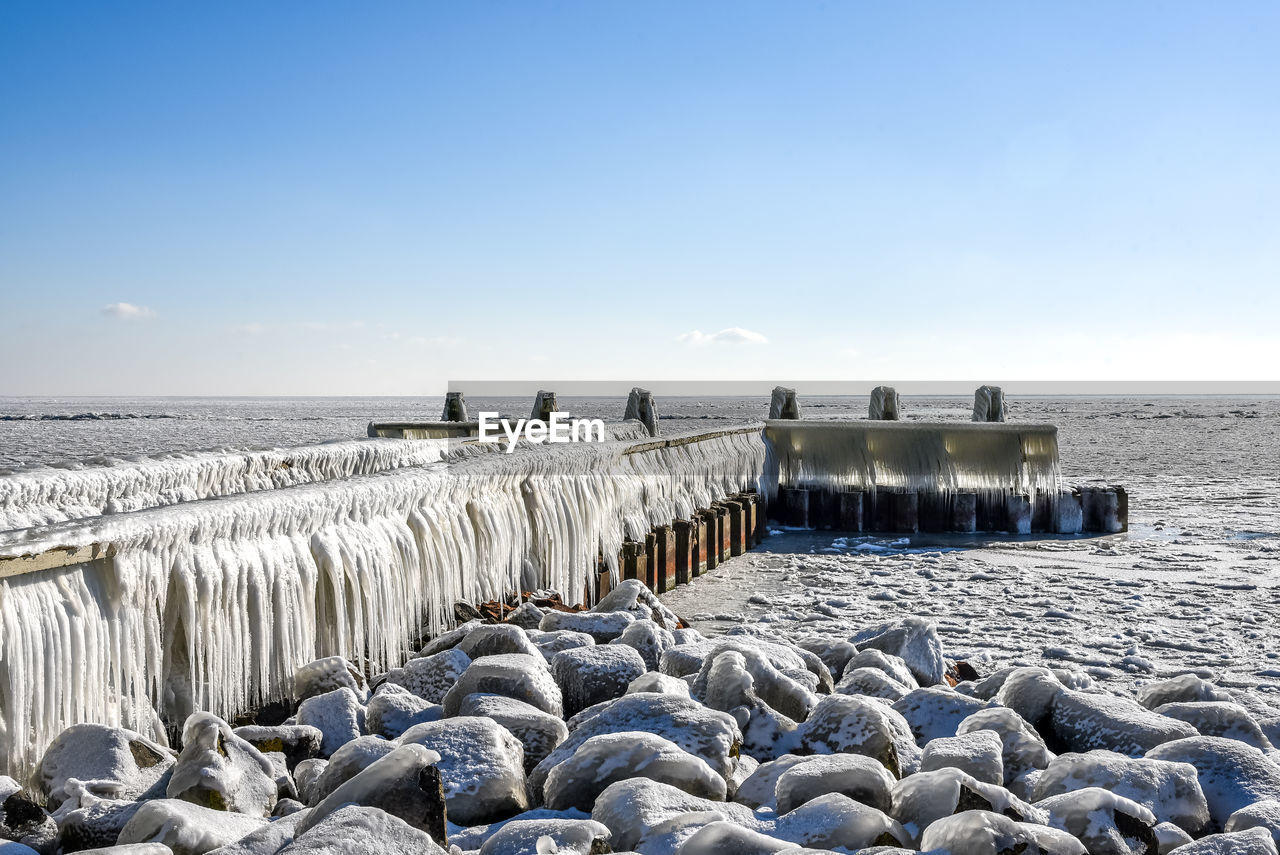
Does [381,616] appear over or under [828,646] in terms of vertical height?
over

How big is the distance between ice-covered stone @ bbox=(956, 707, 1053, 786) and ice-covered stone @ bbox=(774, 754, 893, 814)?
0.63 m

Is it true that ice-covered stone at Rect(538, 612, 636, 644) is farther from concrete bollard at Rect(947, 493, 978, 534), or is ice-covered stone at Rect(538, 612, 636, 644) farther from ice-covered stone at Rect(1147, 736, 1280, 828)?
concrete bollard at Rect(947, 493, 978, 534)

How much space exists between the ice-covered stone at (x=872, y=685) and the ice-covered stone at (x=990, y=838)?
4.89 feet

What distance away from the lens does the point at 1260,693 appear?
5.18 m

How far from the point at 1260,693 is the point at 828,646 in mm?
2571

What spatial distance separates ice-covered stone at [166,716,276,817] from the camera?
2484 mm

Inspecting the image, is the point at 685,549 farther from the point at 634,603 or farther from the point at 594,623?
the point at 594,623

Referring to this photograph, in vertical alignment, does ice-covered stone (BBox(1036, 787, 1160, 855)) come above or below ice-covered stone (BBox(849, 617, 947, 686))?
above

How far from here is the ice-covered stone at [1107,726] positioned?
3.40 meters

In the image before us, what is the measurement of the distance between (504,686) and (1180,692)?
299 centimetres

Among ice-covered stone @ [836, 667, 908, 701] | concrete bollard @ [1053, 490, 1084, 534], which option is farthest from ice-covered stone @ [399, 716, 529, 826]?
concrete bollard @ [1053, 490, 1084, 534]

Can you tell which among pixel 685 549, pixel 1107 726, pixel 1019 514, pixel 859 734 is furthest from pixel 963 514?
pixel 859 734

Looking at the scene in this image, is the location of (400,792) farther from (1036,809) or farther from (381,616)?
(381,616)

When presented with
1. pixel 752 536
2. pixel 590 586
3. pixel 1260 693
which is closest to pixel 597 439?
pixel 590 586
